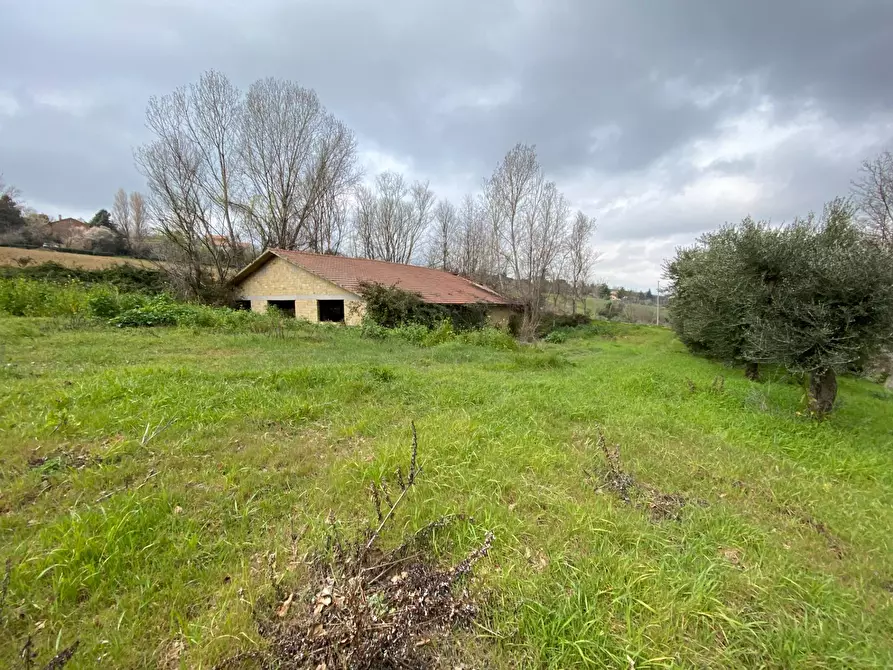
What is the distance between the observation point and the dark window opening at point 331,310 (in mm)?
18234

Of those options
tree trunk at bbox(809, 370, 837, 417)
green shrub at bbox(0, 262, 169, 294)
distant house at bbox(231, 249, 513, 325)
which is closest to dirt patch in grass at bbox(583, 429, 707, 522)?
tree trunk at bbox(809, 370, 837, 417)

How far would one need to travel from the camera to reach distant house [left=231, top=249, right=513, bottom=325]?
17.2 meters

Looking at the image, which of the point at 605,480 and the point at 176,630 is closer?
the point at 176,630

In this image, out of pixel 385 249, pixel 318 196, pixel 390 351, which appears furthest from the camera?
pixel 385 249

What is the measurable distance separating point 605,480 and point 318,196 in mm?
27364

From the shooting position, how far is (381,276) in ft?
64.8

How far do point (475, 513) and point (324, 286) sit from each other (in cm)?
1636

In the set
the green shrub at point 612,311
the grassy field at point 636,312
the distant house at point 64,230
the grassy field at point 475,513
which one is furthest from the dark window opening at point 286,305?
the distant house at point 64,230

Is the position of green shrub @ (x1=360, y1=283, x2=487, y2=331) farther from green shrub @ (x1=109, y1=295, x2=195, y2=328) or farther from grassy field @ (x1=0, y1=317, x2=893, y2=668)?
grassy field @ (x1=0, y1=317, x2=893, y2=668)

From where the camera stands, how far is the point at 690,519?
2711mm

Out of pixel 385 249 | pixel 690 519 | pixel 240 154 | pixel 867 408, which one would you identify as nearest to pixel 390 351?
pixel 690 519

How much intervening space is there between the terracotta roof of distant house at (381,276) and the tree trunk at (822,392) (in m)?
14.0

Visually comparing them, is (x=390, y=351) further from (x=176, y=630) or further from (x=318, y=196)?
(x=318, y=196)

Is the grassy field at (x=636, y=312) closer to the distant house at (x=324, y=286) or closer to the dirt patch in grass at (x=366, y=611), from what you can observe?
the distant house at (x=324, y=286)
